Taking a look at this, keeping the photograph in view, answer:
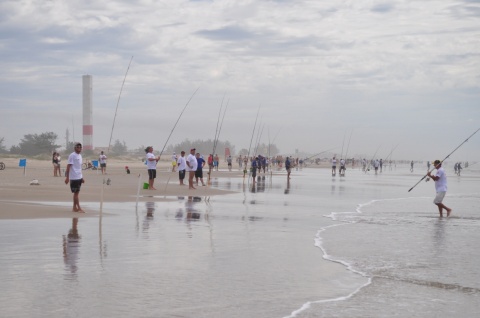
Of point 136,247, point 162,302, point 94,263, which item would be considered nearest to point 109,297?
point 162,302

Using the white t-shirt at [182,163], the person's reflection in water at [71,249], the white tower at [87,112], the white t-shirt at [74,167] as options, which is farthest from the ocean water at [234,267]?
the white tower at [87,112]

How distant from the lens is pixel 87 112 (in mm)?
93000

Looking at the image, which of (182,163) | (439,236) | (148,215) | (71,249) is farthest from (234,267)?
(182,163)

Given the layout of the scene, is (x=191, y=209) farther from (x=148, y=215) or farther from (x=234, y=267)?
(x=234, y=267)

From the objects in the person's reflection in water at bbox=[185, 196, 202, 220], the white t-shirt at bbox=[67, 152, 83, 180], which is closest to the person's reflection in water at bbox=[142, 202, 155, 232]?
the person's reflection in water at bbox=[185, 196, 202, 220]

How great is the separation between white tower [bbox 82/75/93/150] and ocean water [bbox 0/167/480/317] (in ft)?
→ 264

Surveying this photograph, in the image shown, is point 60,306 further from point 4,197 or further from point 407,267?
point 4,197

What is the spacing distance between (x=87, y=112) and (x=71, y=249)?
86480 mm

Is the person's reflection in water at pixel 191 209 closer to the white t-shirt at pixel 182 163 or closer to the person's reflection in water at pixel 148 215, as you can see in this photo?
the person's reflection in water at pixel 148 215

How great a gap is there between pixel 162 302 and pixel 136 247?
3463mm

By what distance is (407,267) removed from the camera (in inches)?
346

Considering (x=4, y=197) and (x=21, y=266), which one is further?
(x=4, y=197)

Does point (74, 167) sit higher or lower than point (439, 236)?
higher

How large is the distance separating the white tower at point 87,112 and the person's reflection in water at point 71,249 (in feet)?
273
